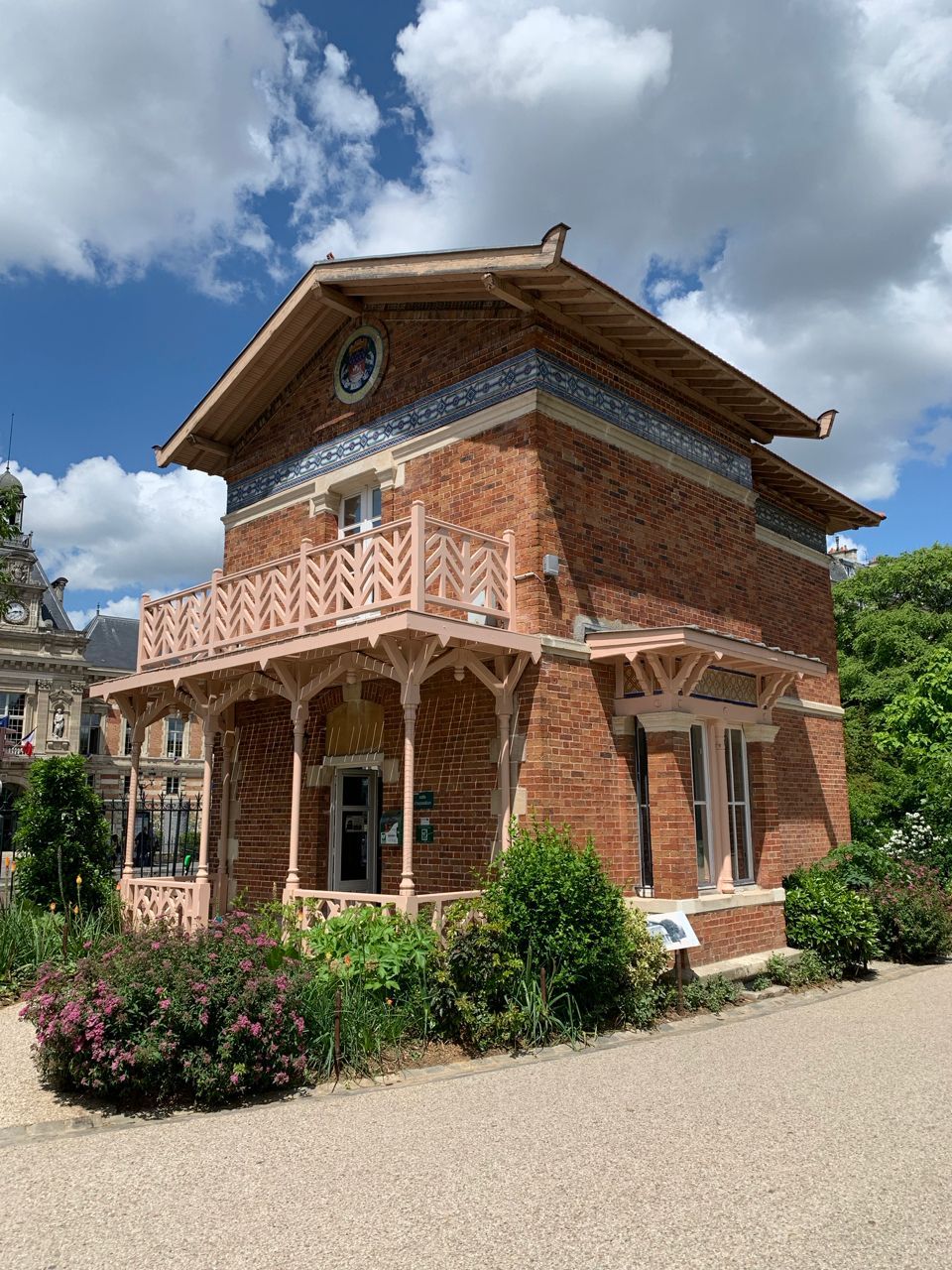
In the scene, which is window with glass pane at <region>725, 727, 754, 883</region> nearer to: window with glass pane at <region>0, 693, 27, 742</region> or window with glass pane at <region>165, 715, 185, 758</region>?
window with glass pane at <region>0, 693, 27, 742</region>

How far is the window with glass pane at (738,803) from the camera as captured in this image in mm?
11016

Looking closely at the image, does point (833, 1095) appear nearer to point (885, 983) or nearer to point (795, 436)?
point (885, 983)

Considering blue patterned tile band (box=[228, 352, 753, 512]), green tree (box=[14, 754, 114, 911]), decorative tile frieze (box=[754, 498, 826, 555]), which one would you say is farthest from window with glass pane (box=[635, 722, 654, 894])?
green tree (box=[14, 754, 114, 911])

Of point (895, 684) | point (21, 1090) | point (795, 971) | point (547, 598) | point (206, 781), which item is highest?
point (895, 684)

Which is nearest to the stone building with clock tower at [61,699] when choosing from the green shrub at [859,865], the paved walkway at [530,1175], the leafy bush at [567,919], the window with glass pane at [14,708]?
the window with glass pane at [14,708]

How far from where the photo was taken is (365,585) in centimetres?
902

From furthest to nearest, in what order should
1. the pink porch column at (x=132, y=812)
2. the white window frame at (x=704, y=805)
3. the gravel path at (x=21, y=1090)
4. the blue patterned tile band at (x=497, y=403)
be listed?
1. the pink porch column at (x=132, y=812)
2. the white window frame at (x=704, y=805)
3. the blue patterned tile band at (x=497, y=403)
4. the gravel path at (x=21, y=1090)

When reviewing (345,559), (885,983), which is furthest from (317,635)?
(885,983)

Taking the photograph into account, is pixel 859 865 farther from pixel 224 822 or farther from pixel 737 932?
pixel 224 822

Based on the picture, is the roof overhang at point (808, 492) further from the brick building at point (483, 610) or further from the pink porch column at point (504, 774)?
the pink porch column at point (504, 774)

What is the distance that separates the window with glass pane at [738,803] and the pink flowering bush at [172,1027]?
6077mm

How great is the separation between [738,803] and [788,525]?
18.3ft

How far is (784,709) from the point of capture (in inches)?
537

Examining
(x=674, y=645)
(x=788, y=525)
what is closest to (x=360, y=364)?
(x=674, y=645)
